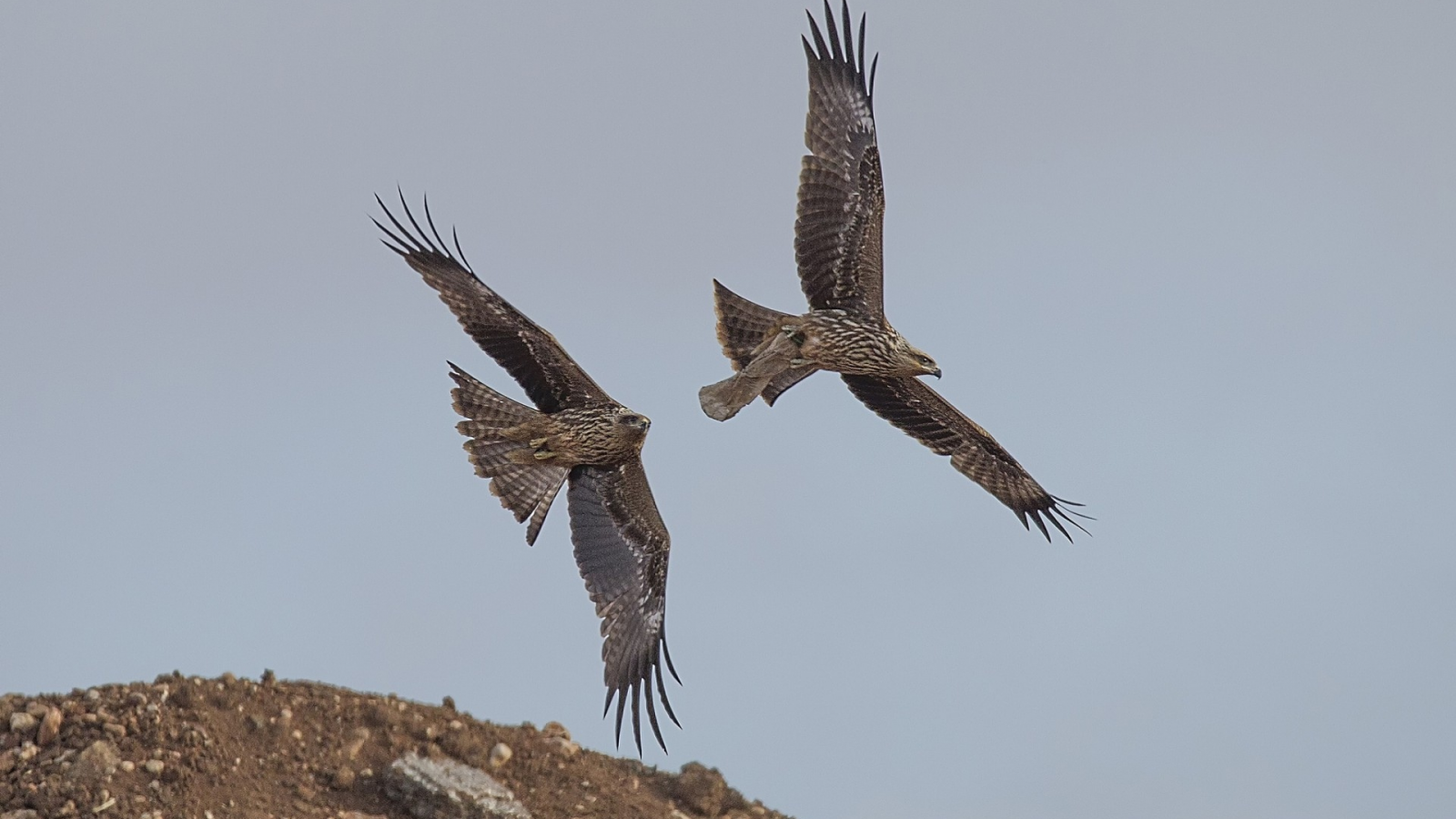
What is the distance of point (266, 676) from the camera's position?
35.8 feet

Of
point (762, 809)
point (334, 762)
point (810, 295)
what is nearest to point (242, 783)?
point (334, 762)

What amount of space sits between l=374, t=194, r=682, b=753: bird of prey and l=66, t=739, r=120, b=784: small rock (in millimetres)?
3922

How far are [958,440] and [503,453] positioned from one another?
392cm

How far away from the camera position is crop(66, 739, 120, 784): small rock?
9.76 meters

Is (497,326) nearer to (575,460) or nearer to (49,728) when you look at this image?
(575,460)

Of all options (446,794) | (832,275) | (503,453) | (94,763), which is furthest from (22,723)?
(832,275)

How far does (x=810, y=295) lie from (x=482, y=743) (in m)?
4.34

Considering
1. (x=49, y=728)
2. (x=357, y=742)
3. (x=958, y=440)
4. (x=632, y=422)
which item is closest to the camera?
(x=49, y=728)

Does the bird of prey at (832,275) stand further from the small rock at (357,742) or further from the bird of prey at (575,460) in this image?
the small rock at (357,742)

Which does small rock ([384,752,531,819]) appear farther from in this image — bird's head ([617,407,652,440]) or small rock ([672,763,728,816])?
bird's head ([617,407,652,440])

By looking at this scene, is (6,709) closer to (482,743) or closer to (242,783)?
(242,783)

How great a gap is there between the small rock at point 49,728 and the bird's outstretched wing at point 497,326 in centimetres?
414

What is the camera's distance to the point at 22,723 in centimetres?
1007

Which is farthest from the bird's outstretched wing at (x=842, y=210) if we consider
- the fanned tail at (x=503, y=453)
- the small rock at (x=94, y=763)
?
the small rock at (x=94, y=763)
